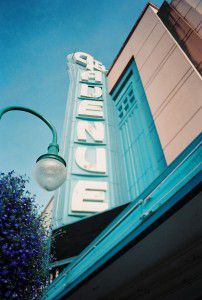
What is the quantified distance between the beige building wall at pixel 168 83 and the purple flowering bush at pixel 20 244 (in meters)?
4.53

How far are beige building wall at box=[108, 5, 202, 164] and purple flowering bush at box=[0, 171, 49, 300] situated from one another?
4.53 m

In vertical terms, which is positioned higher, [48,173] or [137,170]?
[137,170]

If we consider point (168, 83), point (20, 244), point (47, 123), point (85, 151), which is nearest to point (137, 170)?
point (85, 151)

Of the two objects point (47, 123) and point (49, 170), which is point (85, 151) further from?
point (49, 170)

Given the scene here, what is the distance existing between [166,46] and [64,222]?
7264mm

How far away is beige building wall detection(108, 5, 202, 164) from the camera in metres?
7.71

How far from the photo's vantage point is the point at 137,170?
33.2 feet

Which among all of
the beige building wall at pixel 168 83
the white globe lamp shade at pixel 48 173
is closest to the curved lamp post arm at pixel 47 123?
the white globe lamp shade at pixel 48 173

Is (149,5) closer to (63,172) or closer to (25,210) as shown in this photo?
(63,172)

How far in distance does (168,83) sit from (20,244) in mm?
7270

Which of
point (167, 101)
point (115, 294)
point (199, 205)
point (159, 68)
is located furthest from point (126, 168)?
point (199, 205)

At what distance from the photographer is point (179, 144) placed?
25.4 ft

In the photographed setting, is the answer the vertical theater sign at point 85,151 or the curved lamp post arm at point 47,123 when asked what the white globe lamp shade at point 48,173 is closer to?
the curved lamp post arm at point 47,123

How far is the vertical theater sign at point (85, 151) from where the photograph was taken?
8672 mm
